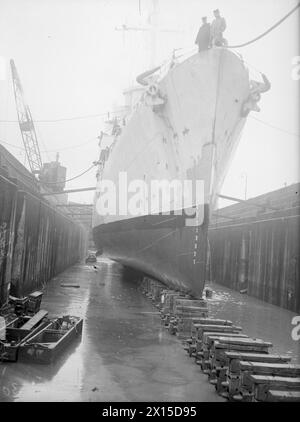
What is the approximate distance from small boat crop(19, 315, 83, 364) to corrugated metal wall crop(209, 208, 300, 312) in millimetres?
7212

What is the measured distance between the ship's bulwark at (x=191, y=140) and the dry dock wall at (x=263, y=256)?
371cm

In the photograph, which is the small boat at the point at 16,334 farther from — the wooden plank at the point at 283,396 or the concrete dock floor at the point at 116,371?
the wooden plank at the point at 283,396

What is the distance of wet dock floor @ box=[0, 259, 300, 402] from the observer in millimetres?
4297

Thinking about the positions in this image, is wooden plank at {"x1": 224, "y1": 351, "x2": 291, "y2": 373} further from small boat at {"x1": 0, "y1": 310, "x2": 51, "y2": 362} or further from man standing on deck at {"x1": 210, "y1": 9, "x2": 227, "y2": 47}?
man standing on deck at {"x1": 210, "y1": 9, "x2": 227, "y2": 47}

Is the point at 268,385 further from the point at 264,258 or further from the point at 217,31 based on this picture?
the point at 264,258

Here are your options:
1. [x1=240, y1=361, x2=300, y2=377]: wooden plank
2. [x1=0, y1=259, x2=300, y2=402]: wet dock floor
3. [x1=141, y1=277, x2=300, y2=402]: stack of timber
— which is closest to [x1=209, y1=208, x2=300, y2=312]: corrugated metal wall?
[x1=0, y1=259, x2=300, y2=402]: wet dock floor

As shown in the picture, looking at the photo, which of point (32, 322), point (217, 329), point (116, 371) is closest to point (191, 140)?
point (217, 329)

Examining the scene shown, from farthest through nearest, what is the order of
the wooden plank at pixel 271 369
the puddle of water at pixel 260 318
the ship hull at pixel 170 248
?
1. the ship hull at pixel 170 248
2. the puddle of water at pixel 260 318
3. the wooden plank at pixel 271 369

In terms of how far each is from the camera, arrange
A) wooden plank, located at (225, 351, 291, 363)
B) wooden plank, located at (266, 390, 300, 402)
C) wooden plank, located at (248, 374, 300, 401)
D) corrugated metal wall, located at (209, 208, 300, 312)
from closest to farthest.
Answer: wooden plank, located at (266, 390, 300, 402) → wooden plank, located at (248, 374, 300, 401) → wooden plank, located at (225, 351, 291, 363) → corrugated metal wall, located at (209, 208, 300, 312)

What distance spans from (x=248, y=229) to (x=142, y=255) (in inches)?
232

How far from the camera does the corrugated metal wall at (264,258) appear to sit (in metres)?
12.0

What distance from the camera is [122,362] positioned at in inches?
218

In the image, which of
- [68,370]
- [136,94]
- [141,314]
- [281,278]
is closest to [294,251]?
[281,278]

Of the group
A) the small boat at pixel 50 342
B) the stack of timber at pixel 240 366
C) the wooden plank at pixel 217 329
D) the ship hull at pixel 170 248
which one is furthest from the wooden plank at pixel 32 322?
the ship hull at pixel 170 248
